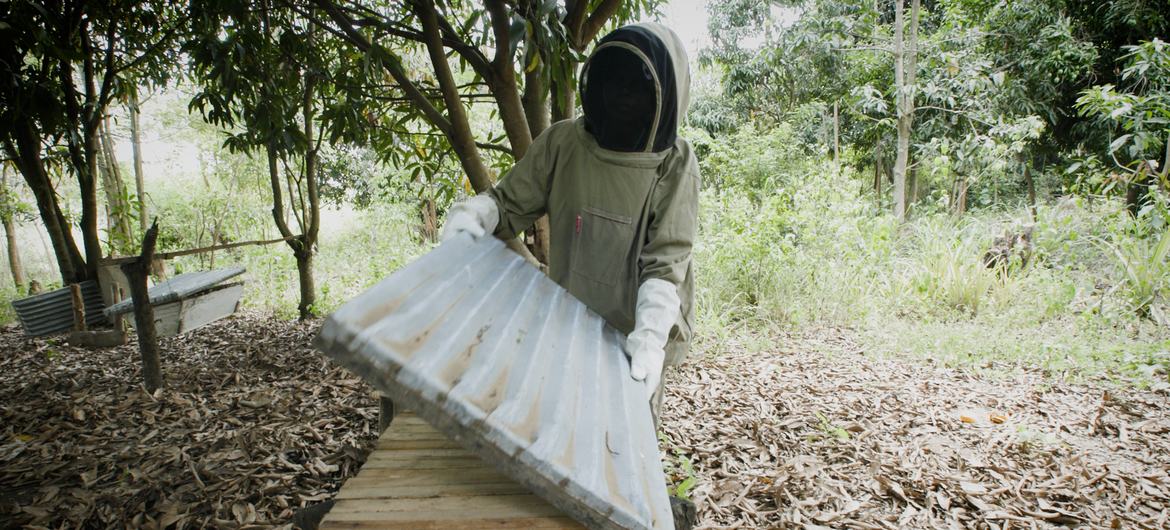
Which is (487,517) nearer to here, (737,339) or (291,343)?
(737,339)

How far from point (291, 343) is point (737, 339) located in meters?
3.43

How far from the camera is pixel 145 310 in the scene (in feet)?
9.71

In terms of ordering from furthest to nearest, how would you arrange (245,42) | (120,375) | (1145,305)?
1. (1145,305)
2. (120,375)
3. (245,42)

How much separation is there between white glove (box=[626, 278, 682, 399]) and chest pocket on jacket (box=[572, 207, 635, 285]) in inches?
7.2

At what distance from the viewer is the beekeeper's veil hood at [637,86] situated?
1475 mm

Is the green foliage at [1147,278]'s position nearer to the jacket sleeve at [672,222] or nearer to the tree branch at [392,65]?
the jacket sleeve at [672,222]

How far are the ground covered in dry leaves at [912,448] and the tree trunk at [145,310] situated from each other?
2935mm

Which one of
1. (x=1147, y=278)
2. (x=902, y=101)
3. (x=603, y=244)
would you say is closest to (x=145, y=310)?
(x=603, y=244)

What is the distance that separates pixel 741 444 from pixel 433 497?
197 cm

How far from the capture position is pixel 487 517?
87 centimetres

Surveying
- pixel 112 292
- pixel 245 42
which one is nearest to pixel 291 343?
pixel 112 292

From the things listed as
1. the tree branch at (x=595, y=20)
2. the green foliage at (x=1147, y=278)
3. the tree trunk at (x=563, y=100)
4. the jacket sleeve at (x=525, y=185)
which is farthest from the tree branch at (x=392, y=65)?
the green foliage at (x=1147, y=278)

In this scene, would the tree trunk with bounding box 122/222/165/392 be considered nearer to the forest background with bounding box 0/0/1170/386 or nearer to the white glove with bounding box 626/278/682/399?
the forest background with bounding box 0/0/1170/386

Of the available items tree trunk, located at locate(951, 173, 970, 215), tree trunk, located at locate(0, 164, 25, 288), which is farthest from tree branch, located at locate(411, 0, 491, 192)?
tree trunk, located at locate(0, 164, 25, 288)
